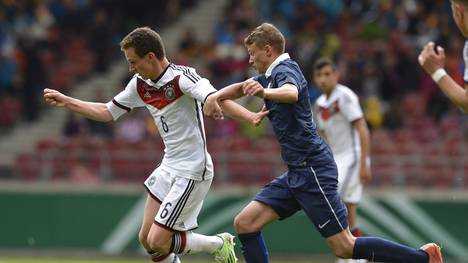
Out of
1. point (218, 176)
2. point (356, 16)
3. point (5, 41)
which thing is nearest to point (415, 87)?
point (356, 16)

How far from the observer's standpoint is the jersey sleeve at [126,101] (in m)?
10.5

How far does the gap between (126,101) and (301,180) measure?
6.32 ft

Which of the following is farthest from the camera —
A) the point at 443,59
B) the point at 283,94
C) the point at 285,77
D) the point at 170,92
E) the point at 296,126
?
the point at 170,92

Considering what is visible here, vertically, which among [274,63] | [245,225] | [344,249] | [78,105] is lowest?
[344,249]

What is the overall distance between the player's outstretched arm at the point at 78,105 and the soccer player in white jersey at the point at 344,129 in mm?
3634

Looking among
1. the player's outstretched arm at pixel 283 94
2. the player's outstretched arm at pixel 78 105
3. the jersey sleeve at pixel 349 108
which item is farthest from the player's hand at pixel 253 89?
the jersey sleeve at pixel 349 108

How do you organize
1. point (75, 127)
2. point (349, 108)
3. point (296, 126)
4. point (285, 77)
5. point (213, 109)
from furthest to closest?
1. point (75, 127)
2. point (349, 108)
3. point (296, 126)
4. point (285, 77)
5. point (213, 109)

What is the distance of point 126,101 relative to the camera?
1064 centimetres

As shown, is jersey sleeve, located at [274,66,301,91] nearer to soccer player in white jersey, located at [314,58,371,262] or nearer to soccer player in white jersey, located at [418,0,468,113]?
soccer player in white jersey, located at [418,0,468,113]

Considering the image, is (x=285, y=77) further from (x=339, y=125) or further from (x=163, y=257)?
(x=339, y=125)

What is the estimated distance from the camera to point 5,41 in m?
23.1

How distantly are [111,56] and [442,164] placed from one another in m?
9.10

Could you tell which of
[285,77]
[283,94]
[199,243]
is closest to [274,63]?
[285,77]

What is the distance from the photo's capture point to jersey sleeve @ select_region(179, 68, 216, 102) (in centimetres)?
981
